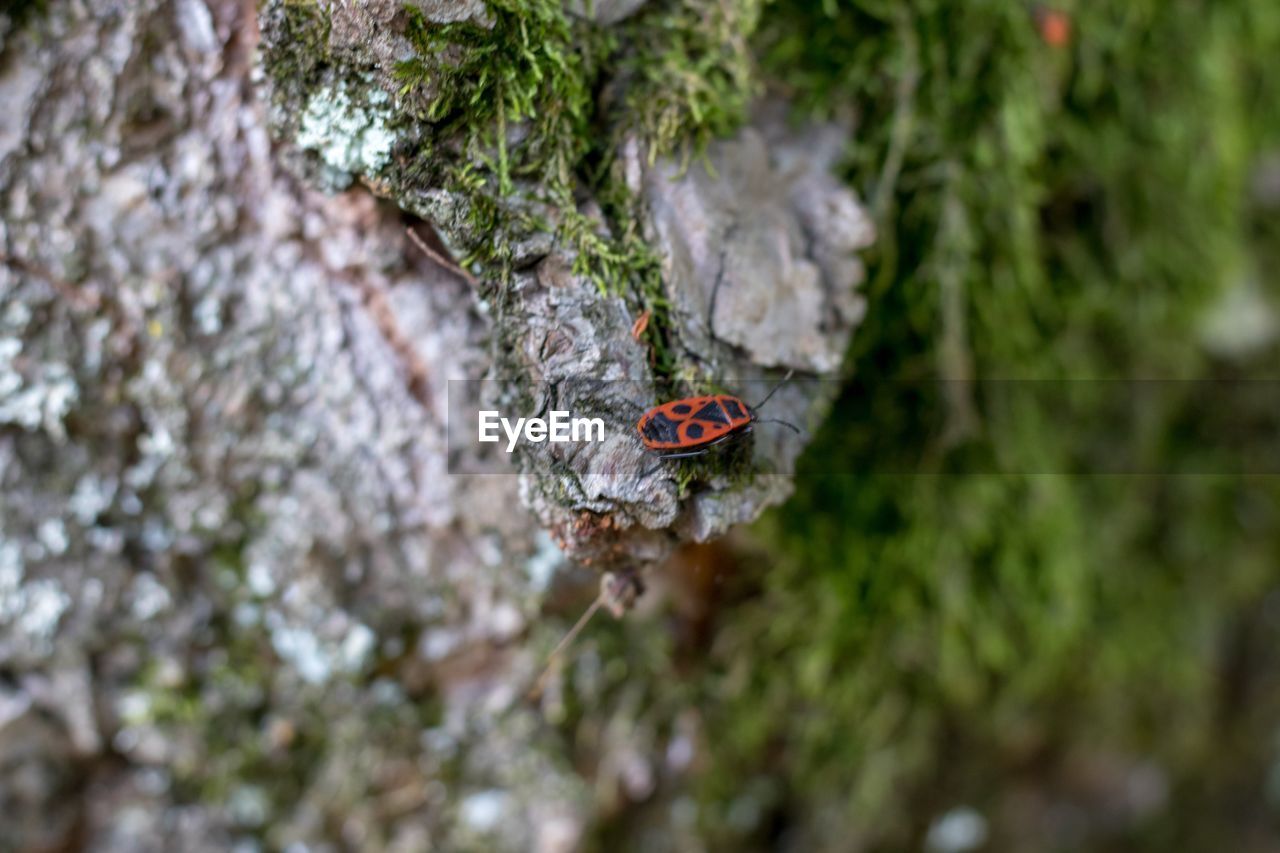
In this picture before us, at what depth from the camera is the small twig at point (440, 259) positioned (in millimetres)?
1294

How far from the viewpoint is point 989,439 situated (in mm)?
1868

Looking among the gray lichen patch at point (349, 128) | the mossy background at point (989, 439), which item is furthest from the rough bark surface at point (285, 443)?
the mossy background at point (989, 439)

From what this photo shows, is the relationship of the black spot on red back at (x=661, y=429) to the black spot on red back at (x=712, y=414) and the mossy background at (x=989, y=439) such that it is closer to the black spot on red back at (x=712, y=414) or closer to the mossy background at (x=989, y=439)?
the black spot on red back at (x=712, y=414)

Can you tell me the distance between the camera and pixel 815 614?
72.1 inches

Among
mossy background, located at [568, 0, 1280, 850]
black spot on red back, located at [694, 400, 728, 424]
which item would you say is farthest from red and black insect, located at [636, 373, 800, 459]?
mossy background, located at [568, 0, 1280, 850]

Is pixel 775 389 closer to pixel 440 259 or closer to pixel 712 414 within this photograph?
pixel 712 414

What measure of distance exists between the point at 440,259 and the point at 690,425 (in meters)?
0.52

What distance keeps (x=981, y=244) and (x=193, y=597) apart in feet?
5.59

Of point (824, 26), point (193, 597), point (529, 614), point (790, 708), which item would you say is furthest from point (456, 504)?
point (824, 26)

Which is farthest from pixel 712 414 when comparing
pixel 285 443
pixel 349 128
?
pixel 285 443

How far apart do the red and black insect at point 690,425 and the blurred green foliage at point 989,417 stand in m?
0.64

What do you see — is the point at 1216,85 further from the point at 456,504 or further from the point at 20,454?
the point at 20,454

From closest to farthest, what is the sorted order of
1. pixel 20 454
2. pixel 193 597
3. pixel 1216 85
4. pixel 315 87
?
pixel 315 87 → pixel 20 454 → pixel 193 597 → pixel 1216 85

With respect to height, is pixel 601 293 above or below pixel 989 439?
above
